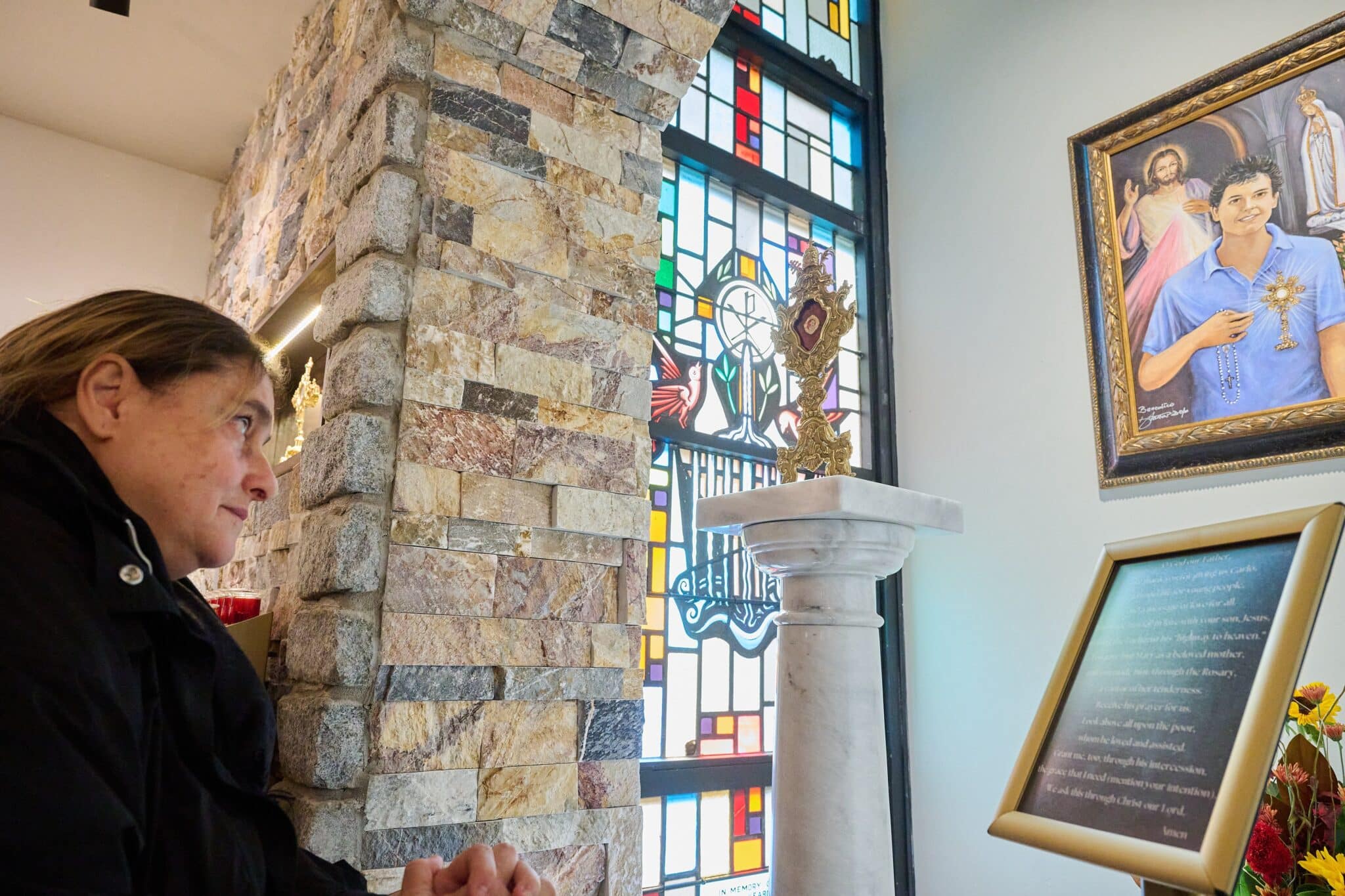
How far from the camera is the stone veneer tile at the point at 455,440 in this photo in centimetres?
157

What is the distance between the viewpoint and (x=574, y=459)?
1764mm

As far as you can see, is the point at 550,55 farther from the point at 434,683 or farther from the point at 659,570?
the point at 659,570

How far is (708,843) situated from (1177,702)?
6.77 feet

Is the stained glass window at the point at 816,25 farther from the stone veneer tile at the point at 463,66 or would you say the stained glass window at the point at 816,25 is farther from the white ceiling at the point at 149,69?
the stone veneer tile at the point at 463,66

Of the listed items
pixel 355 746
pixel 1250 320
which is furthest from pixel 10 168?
pixel 1250 320

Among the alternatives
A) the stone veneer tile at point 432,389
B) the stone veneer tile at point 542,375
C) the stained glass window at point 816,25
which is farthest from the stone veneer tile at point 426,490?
the stained glass window at point 816,25

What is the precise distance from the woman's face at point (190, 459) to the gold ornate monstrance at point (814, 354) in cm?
102

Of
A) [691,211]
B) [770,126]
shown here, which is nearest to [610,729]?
[691,211]

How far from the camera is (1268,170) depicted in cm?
268

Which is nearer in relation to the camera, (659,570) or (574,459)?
(574,459)

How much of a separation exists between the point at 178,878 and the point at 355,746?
1.97 feet

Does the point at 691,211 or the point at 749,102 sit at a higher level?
the point at 749,102

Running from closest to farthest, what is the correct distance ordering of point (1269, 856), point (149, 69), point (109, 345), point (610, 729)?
point (109, 345), point (1269, 856), point (610, 729), point (149, 69)

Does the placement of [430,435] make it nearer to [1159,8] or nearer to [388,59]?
[388,59]
